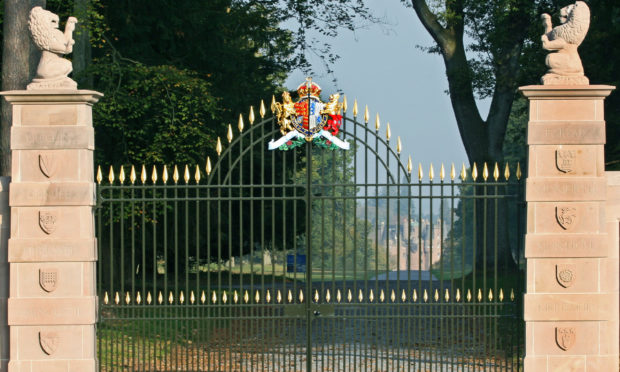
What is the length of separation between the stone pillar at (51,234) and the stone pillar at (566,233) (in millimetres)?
5453

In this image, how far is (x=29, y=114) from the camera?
11.0 meters

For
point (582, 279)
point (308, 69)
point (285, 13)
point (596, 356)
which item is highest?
point (285, 13)

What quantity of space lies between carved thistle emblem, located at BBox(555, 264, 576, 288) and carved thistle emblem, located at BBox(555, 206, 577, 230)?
1.57 ft

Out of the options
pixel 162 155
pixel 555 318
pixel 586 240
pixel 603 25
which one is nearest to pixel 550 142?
pixel 586 240

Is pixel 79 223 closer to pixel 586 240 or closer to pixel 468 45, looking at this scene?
pixel 586 240

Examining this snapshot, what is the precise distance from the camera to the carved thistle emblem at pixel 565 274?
35.7 feet

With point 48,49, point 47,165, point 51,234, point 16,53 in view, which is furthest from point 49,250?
point 16,53

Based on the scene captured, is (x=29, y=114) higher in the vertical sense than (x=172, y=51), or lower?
lower

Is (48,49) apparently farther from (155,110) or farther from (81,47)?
(155,110)

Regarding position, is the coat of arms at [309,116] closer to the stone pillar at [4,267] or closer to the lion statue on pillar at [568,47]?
the lion statue on pillar at [568,47]

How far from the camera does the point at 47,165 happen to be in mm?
10992

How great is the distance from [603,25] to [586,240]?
458 inches

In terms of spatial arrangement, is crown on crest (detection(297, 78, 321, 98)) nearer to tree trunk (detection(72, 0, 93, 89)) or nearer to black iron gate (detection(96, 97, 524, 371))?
black iron gate (detection(96, 97, 524, 371))

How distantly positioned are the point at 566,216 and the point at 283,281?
3561 mm
